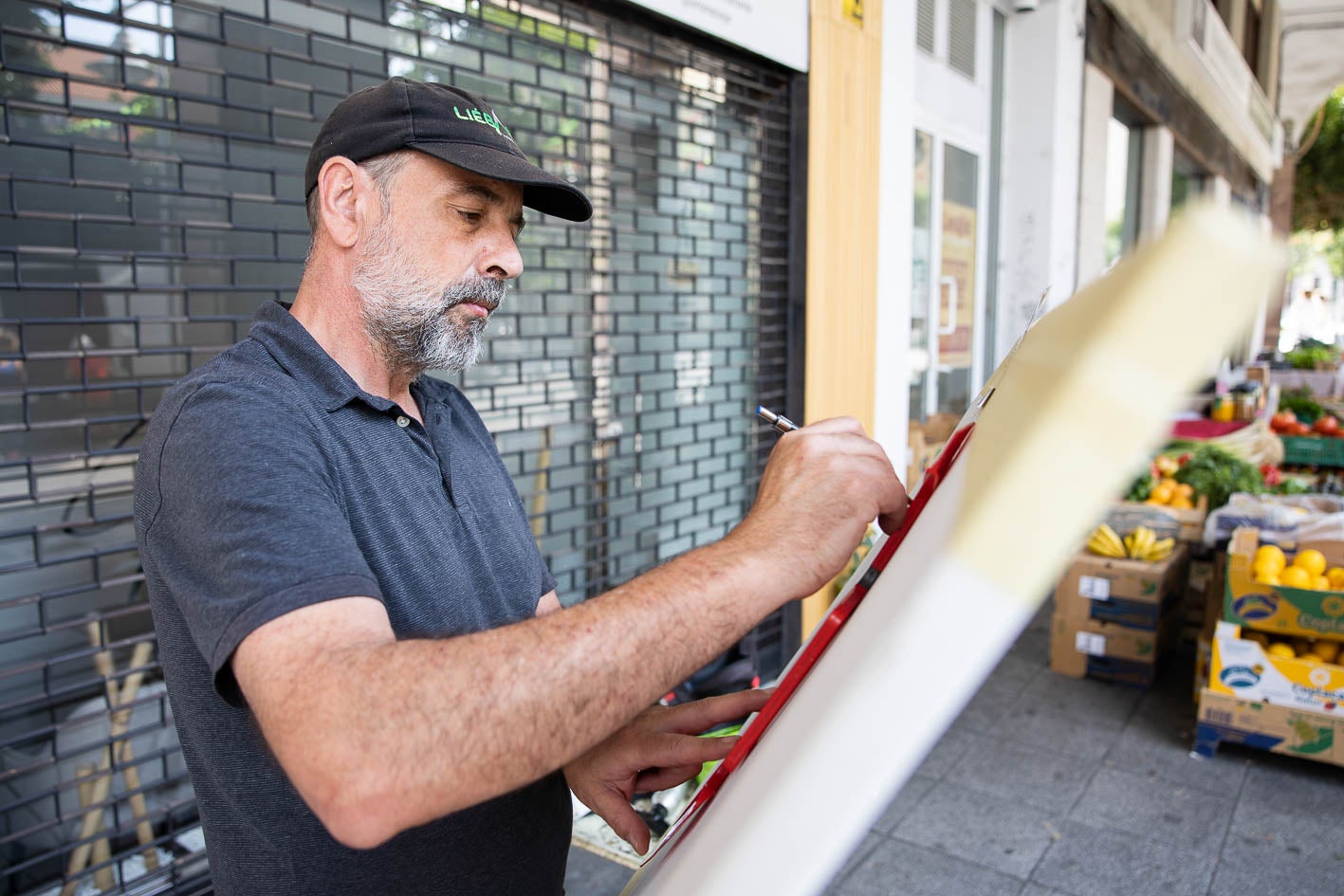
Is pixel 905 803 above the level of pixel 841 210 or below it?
below

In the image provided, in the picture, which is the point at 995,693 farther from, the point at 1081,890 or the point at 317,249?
the point at 317,249

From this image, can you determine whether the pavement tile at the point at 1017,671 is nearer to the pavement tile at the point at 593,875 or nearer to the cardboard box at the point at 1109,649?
the cardboard box at the point at 1109,649

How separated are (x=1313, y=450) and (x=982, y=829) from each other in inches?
278

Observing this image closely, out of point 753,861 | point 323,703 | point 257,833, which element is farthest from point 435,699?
point 257,833

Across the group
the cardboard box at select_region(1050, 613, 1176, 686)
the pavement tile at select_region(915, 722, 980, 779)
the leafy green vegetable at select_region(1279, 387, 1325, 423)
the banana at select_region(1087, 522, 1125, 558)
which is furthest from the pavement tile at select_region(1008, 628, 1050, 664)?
the leafy green vegetable at select_region(1279, 387, 1325, 423)

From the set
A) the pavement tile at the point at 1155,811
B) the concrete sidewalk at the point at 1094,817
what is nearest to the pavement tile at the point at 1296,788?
the concrete sidewalk at the point at 1094,817

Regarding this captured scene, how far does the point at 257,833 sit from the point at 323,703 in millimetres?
542

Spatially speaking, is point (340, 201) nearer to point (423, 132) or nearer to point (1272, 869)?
point (423, 132)

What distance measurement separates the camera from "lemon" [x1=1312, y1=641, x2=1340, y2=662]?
386 centimetres

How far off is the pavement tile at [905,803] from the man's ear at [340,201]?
9.81ft

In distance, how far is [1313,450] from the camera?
333 inches

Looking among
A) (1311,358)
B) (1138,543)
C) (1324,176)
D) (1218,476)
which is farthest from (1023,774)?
(1324,176)

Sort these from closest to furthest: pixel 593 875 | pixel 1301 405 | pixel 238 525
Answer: pixel 238 525
pixel 593 875
pixel 1301 405

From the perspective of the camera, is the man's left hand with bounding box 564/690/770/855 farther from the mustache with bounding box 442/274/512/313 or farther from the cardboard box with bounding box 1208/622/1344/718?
the cardboard box with bounding box 1208/622/1344/718
